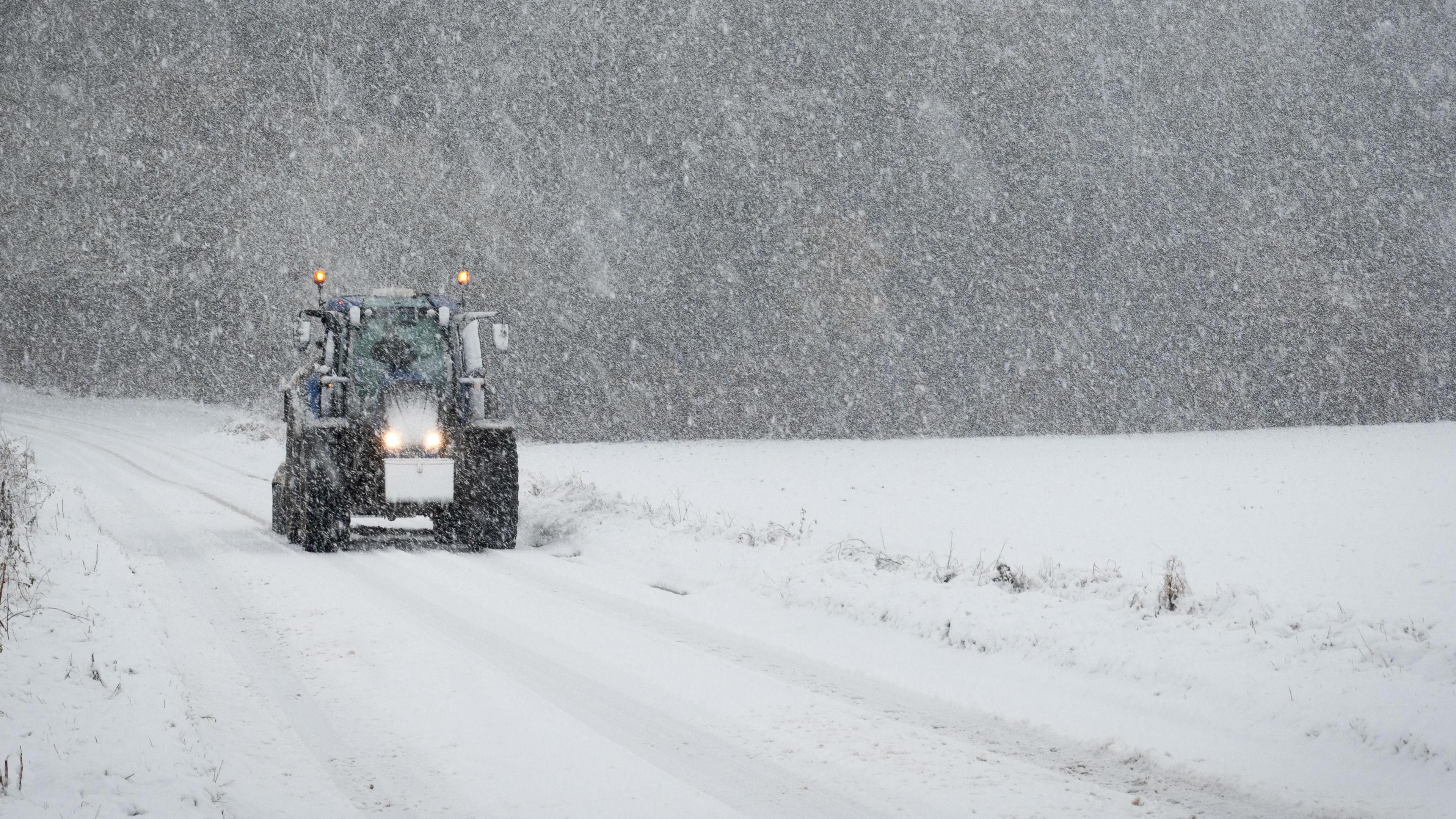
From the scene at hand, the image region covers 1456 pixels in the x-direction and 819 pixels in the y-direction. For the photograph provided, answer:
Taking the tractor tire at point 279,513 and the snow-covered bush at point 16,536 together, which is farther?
the tractor tire at point 279,513

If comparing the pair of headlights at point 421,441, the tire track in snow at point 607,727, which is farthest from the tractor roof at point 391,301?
the tire track in snow at point 607,727

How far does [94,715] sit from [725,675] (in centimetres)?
317

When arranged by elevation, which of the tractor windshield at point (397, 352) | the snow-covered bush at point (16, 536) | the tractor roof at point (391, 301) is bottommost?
the snow-covered bush at point (16, 536)

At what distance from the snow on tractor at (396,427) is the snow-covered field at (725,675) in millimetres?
588

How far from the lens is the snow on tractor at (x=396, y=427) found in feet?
35.6

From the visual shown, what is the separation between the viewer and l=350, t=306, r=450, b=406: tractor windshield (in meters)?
11.5

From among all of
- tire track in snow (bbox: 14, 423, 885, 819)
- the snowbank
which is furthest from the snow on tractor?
tire track in snow (bbox: 14, 423, 885, 819)

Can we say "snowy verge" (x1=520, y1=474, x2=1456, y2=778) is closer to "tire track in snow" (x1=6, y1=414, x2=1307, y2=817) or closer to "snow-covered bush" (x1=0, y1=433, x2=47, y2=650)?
"tire track in snow" (x1=6, y1=414, x2=1307, y2=817)

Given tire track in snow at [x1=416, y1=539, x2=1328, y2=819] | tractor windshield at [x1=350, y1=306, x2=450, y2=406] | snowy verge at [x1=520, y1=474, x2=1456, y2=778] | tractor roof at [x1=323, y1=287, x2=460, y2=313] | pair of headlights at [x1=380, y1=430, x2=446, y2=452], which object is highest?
tractor roof at [x1=323, y1=287, x2=460, y2=313]

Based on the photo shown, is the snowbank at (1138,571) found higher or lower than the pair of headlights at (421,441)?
lower

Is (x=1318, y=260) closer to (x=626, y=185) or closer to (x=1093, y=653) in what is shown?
(x=626, y=185)

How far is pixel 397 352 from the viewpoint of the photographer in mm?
11695

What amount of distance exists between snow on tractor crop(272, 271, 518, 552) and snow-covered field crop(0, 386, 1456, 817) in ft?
1.93

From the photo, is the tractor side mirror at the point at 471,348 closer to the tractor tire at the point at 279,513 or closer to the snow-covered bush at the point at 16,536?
the tractor tire at the point at 279,513
